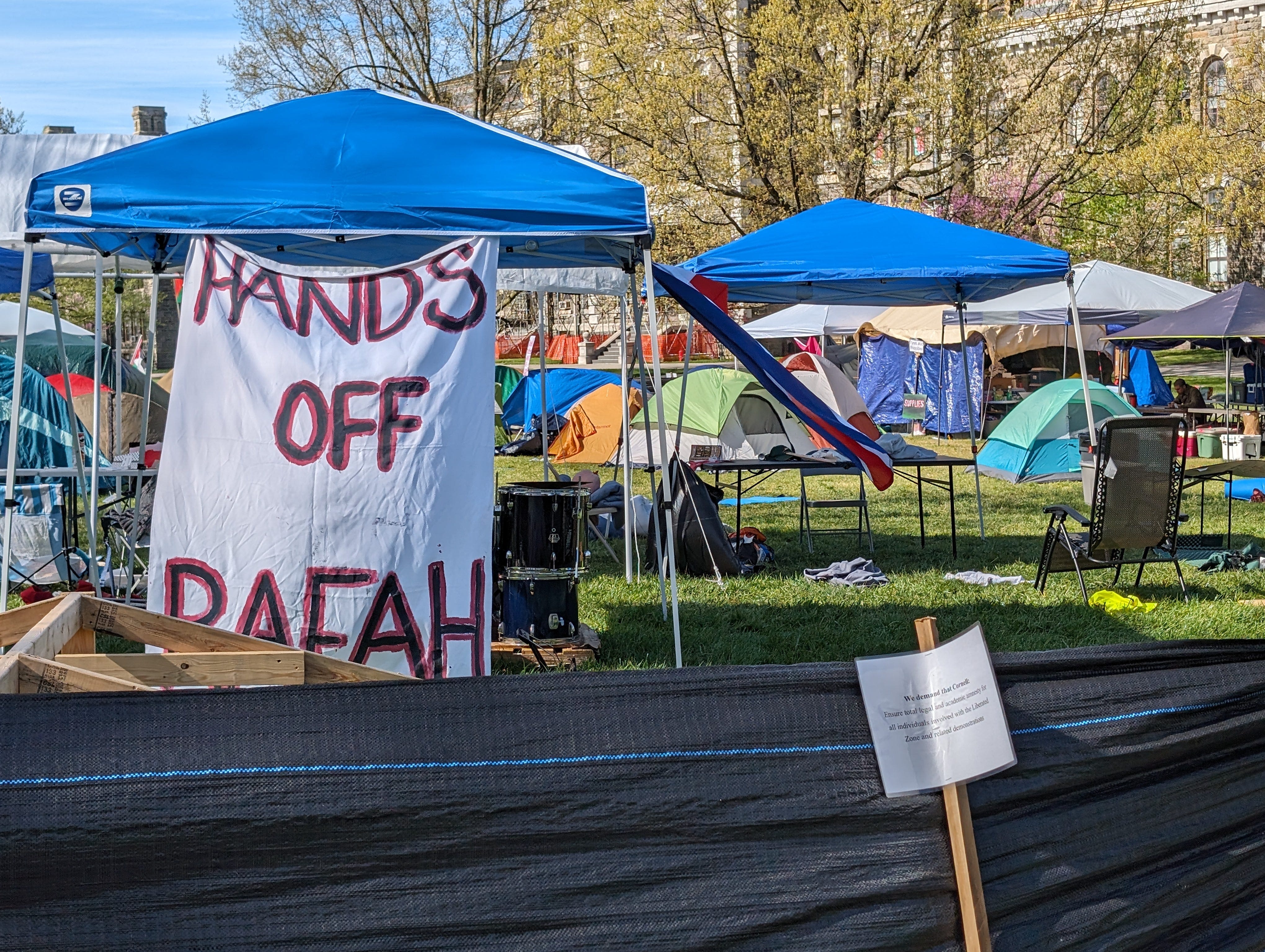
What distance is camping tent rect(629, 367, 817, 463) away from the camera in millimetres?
15672

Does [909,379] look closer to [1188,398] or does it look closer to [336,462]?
[1188,398]

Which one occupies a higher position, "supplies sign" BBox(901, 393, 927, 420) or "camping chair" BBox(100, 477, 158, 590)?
"supplies sign" BBox(901, 393, 927, 420)

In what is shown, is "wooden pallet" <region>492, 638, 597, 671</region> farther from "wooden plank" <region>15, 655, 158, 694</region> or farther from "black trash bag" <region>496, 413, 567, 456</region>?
"black trash bag" <region>496, 413, 567, 456</region>

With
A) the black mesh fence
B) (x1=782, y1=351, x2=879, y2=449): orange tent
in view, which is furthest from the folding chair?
(x1=782, y1=351, x2=879, y2=449): orange tent

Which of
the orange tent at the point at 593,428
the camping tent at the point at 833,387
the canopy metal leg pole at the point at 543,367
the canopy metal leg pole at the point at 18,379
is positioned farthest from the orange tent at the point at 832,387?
the canopy metal leg pole at the point at 18,379

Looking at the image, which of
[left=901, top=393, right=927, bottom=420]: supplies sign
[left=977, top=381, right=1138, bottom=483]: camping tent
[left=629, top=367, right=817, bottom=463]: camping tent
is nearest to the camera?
[left=629, top=367, right=817, bottom=463]: camping tent

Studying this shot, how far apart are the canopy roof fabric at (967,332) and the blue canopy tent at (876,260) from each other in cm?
624

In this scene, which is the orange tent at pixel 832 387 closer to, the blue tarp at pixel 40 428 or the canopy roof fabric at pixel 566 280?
the canopy roof fabric at pixel 566 280

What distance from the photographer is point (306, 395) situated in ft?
17.8

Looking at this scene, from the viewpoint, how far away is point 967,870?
8.89ft

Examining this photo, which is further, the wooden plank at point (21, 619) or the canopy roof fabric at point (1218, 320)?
the canopy roof fabric at point (1218, 320)

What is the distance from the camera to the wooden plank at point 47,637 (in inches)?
111

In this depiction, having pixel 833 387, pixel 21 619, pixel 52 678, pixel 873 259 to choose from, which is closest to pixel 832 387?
pixel 833 387

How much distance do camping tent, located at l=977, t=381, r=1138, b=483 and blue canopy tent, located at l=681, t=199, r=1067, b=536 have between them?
5182 millimetres
